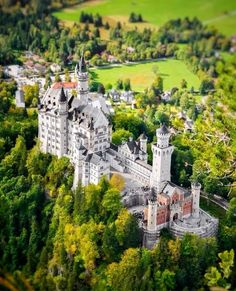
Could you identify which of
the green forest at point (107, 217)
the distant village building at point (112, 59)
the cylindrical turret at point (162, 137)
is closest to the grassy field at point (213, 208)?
the green forest at point (107, 217)

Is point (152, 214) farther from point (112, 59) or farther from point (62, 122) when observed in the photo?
point (112, 59)

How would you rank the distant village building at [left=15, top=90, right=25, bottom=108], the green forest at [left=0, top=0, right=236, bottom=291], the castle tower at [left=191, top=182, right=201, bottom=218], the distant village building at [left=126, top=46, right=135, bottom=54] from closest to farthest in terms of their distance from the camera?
the green forest at [left=0, top=0, right=236, bottom=291], the castle tower at [left=191, top=182, right=201, bottom=218], the distant village building at [left=15, top=90, right=25, bottom=108], the distant village building at [left=126, top=46, right=135, bottom=54]

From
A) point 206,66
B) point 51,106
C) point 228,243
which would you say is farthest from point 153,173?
point 206,66

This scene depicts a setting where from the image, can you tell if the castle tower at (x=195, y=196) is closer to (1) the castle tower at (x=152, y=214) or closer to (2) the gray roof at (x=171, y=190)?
(2) the gray roof at (x=171, y=190)

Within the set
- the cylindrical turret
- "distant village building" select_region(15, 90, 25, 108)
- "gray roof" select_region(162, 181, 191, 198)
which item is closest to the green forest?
"distant village building" select_region(15, 90, 25, 108)

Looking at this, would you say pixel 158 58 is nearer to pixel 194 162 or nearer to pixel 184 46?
pixel 184 46

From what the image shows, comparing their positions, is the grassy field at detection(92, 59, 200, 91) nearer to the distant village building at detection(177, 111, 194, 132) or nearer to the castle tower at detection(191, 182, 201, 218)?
the distant village building at detection(177, 111, 194, 132)

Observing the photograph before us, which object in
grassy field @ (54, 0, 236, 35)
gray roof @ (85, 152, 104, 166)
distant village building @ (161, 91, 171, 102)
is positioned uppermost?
grassy field @ (54, 0, 236, 35)
